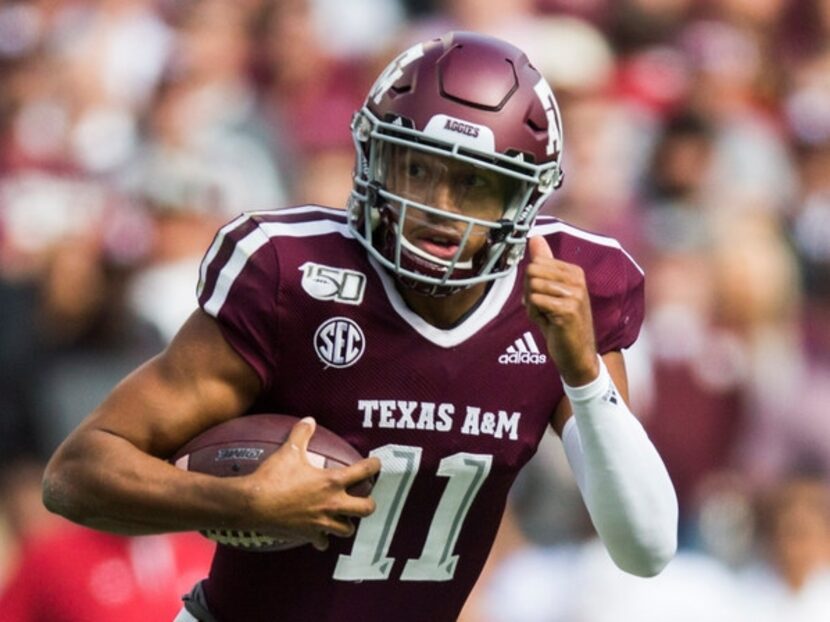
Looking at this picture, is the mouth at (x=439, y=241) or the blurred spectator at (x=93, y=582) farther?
the blurred spectator at (x=93, y=582)

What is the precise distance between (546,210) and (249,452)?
3.94 m

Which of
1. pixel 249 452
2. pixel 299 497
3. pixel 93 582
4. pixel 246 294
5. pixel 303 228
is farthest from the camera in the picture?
pixel 93 582

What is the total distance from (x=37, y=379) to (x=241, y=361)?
3.03 metres

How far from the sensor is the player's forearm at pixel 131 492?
300 cm

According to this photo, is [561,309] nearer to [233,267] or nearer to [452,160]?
[452,160]

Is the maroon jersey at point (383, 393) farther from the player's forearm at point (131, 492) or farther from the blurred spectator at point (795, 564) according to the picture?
the blurred spectator at point (795, 564)

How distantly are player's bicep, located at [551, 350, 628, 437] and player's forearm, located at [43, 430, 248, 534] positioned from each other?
0.74 m

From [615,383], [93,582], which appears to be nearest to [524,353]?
[615,383]

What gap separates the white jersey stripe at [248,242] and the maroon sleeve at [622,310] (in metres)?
0.51

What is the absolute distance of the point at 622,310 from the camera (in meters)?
3.50

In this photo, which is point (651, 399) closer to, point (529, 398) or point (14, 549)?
point (14, 549)

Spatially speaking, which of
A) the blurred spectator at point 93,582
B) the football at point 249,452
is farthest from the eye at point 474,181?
the blurred spectator at point 93,582

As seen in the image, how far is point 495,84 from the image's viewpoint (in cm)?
330

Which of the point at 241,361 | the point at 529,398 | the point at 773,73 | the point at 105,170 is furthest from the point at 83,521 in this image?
the point at 773,73
